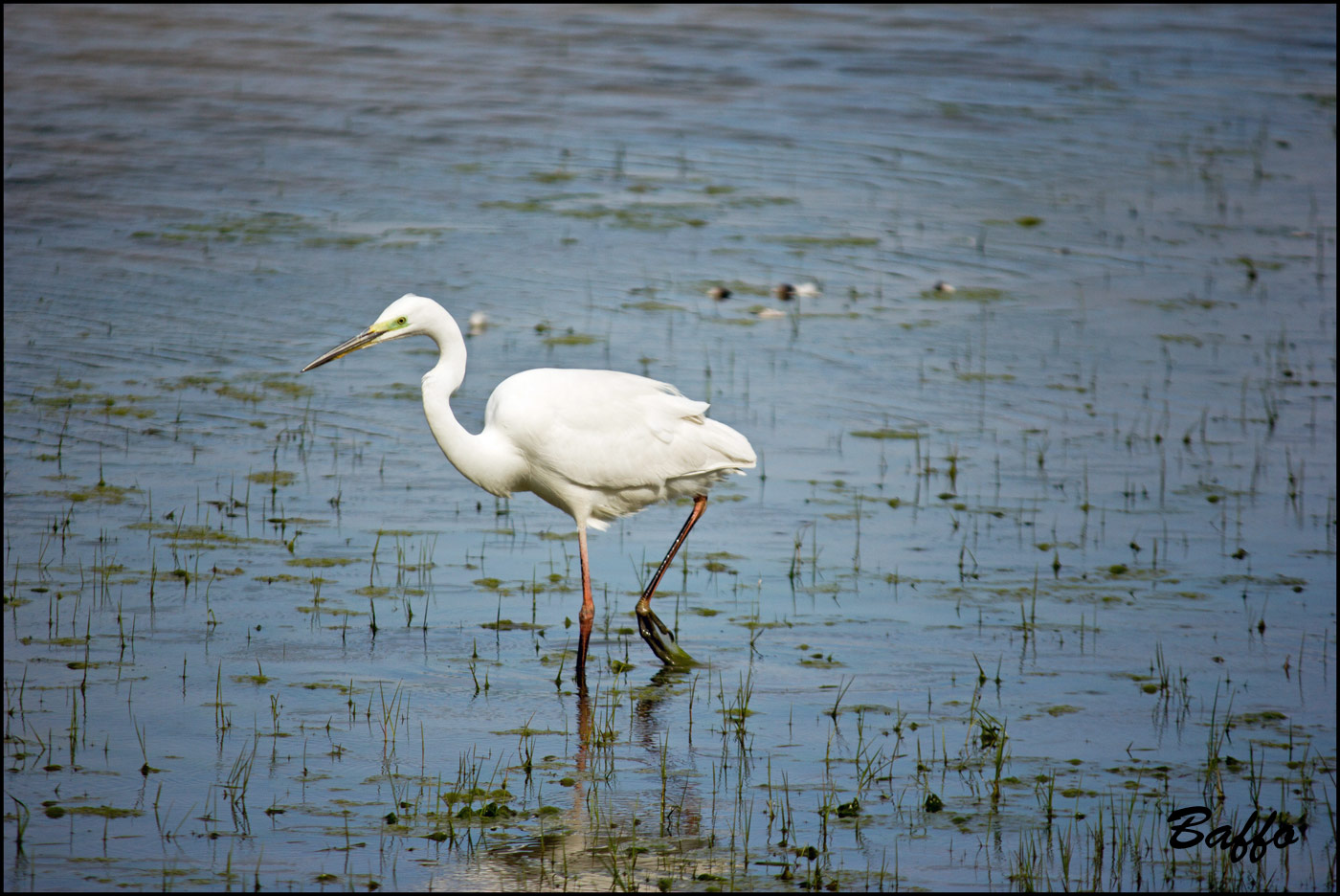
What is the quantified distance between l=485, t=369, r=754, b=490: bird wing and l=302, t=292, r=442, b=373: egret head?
1.51 feet

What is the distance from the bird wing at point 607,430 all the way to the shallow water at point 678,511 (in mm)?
730

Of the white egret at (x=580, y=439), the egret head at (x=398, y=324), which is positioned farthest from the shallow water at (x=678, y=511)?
the egret head at (x=398, y=324)

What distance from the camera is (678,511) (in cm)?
867

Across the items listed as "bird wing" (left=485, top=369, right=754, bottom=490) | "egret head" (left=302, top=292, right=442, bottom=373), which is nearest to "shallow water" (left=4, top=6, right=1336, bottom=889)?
"bird wing" (left=485, top=369, right=754, bottom=490)

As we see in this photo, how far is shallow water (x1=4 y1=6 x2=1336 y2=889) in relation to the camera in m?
4.94

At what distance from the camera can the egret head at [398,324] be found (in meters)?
6.39

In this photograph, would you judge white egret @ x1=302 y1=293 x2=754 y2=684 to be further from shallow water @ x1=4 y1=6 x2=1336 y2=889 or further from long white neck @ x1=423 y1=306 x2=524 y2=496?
shallow water @ x1=4 y1=6 x2=1336 y2=889

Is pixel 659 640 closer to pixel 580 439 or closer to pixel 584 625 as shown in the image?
pixel 584 625

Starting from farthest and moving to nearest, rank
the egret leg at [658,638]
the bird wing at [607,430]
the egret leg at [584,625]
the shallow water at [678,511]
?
the bird wing at [607,430] < the egret leg at [658,638] < the egret leg at [584,625] < the shallow water at [678,511]

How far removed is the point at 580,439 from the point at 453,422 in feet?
1.94

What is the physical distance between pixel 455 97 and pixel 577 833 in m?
16.8

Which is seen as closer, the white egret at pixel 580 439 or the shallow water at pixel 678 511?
the shallow water at pixel 678 511

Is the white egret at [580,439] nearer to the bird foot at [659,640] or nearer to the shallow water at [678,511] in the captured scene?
the bird foot at [659,640]

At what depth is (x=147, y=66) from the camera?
20.5 meters
